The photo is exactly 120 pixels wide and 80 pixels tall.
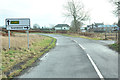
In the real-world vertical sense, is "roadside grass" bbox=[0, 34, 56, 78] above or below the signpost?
below

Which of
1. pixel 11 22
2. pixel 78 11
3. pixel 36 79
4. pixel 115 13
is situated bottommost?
pixel 36 79

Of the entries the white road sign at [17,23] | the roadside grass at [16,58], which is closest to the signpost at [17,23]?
the white road sign at [17,23]

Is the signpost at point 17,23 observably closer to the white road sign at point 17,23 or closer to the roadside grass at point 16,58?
the white road sign at point 17,23

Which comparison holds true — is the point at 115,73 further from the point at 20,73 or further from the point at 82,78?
the point at 20,73

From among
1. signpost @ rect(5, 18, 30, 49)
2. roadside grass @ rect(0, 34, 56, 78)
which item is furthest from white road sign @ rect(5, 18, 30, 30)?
roadside grass @ rect(0, 34, 56, 78)

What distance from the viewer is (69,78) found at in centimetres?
476

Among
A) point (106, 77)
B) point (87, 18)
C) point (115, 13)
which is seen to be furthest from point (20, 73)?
point (87, 18)

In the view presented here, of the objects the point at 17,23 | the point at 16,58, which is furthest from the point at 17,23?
the point at 16,58

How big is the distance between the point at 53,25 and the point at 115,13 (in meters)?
89.6

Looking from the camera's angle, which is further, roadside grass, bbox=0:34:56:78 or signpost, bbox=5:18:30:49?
signpost, bbox=5:18:30:49

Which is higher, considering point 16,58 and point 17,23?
point 17,23

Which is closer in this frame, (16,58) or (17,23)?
(16,58)

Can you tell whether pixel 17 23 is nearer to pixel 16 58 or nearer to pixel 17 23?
pixel 17 23

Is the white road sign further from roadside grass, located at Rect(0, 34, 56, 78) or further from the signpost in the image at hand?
roadside grass, located at Rect(0, 34, 56, 78)
